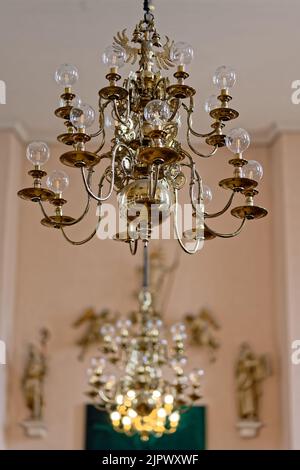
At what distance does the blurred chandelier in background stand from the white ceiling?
7.20 feet

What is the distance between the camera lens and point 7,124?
849 cm

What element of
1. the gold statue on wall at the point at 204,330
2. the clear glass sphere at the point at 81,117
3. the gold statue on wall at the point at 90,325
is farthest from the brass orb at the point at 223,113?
the gold statue on wall at the point at 90,325

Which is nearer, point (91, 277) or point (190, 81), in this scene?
point (190, 81)

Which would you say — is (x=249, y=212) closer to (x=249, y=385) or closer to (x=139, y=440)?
(x=249, y=385)

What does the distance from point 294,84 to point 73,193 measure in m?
2.55

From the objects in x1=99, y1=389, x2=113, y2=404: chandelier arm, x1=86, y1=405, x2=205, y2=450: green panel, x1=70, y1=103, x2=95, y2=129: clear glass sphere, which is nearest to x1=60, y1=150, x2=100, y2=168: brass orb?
x1=70, y1=103, x2=95, y2=129: clear glass sphere

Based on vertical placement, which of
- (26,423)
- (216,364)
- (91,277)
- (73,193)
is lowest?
(26,423)

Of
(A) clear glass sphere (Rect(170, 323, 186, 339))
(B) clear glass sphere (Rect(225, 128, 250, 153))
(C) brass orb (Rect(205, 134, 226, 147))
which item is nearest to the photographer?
(B) clear glass sphere (Rect(225, 128, 250, 153))

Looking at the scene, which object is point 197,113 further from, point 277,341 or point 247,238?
point 277,341

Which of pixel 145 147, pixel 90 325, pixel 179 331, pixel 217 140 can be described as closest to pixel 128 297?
pixel 90 325

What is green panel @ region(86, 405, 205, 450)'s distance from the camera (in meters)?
8.16

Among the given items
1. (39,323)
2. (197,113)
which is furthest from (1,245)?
(197,113)

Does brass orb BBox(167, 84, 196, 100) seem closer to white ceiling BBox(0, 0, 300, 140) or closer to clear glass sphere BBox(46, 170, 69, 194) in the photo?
clear glass sphere BBox(46, 170, 69, 194)

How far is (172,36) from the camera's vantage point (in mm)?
6859
